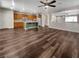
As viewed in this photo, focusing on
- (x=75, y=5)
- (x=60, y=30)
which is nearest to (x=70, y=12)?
(x=75, y=5)

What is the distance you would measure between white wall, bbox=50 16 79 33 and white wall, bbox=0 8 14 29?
0.88 m

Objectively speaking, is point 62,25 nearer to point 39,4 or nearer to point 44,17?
point 44,17

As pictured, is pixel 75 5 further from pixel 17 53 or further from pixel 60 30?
pixel 17 53

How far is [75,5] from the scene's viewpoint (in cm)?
250

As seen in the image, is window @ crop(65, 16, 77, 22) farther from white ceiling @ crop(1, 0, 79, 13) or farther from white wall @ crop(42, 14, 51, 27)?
white wall @ crop(42, 14, 51, 27)

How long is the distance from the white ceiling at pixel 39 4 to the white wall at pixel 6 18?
8.9 inches

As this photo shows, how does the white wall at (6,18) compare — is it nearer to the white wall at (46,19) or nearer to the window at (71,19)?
the white wall at (46,19)

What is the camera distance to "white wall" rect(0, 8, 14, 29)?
8.31 ft

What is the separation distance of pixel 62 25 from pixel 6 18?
1.18 meters

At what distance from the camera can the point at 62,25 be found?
8.86 feet

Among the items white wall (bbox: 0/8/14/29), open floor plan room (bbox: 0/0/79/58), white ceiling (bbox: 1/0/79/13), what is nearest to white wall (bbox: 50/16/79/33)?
open floor plan room (bbox: 0/0/79/58)

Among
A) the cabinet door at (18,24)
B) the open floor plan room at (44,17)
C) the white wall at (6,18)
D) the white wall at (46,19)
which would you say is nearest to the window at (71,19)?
the open floor plan room at (44,17)

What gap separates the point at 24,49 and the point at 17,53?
440mm

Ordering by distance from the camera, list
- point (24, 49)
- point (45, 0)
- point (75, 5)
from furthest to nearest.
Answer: point (24, 49)
point (45, 0)
point (75, 5)
